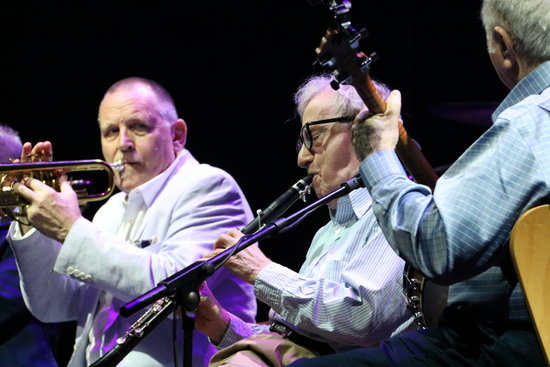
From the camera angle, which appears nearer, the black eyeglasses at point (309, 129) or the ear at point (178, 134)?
the black eyeglasses at point (309, 129)

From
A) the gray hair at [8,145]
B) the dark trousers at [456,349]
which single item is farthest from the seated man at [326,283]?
the gray hair at [8,145]

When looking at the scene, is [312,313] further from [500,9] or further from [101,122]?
[101,122]

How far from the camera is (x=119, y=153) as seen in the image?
3.97m

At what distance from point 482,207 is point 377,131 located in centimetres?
42

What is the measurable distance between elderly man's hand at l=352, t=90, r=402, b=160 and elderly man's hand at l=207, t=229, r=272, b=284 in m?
0.74

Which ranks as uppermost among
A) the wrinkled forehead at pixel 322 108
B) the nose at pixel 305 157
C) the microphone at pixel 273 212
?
the wrinkled forehead at pixel 322 108

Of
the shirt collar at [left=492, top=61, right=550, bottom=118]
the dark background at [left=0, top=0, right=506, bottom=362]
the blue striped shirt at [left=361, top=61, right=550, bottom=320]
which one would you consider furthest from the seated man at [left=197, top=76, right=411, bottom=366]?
the dark background at [left=0, top=0, right=506, bottom=362]

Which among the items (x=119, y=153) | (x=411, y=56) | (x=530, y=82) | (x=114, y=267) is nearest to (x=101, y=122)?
(x=119, y=153)

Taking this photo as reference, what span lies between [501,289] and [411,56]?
3.13 meters

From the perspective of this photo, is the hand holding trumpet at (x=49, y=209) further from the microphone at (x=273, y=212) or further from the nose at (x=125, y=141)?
the microphone at (x=273, y=212)

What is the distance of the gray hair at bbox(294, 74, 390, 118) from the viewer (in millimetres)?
3170

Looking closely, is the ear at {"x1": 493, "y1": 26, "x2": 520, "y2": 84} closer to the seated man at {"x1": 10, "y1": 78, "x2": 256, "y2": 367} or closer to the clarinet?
the clarinet

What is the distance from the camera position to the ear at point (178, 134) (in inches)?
164

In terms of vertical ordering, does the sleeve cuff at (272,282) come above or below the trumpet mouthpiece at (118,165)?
below
